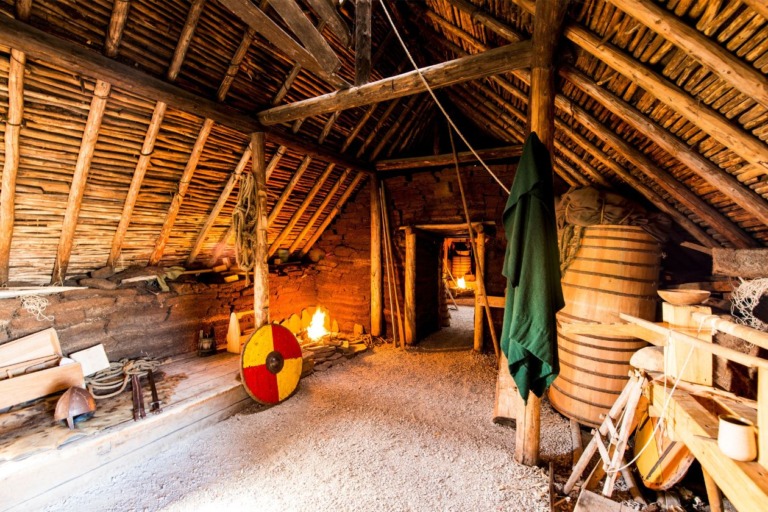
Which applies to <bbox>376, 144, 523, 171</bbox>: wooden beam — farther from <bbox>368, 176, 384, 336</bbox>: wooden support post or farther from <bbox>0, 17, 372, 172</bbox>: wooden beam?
<bbox>0, 17, 372, 172</bbox>: wooden beam

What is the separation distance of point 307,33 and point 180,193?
7.80 feet

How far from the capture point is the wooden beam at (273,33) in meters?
2.21

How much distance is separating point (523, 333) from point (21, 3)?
3.86 meters

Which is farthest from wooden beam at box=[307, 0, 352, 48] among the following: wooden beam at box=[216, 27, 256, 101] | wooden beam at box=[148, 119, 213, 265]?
wooden beam at box=[148, 119, 213, 265]

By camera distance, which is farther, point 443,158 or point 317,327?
point 317,327

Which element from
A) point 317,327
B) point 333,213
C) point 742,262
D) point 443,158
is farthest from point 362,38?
point 317,327

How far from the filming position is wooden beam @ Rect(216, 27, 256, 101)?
2.99 m

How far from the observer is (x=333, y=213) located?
19.4 ft

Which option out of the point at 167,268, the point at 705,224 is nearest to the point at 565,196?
the point at 705,224

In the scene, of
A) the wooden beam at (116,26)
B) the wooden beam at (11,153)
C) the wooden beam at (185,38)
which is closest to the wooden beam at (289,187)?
the wooden beam at (185,38)

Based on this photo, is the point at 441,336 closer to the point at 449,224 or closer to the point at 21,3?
the point at 449,224

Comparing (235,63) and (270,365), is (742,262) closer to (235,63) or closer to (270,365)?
(270,365)

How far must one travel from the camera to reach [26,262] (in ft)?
10.9

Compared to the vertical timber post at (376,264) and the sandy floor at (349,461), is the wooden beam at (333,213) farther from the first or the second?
the sandy floor at (349,461)
